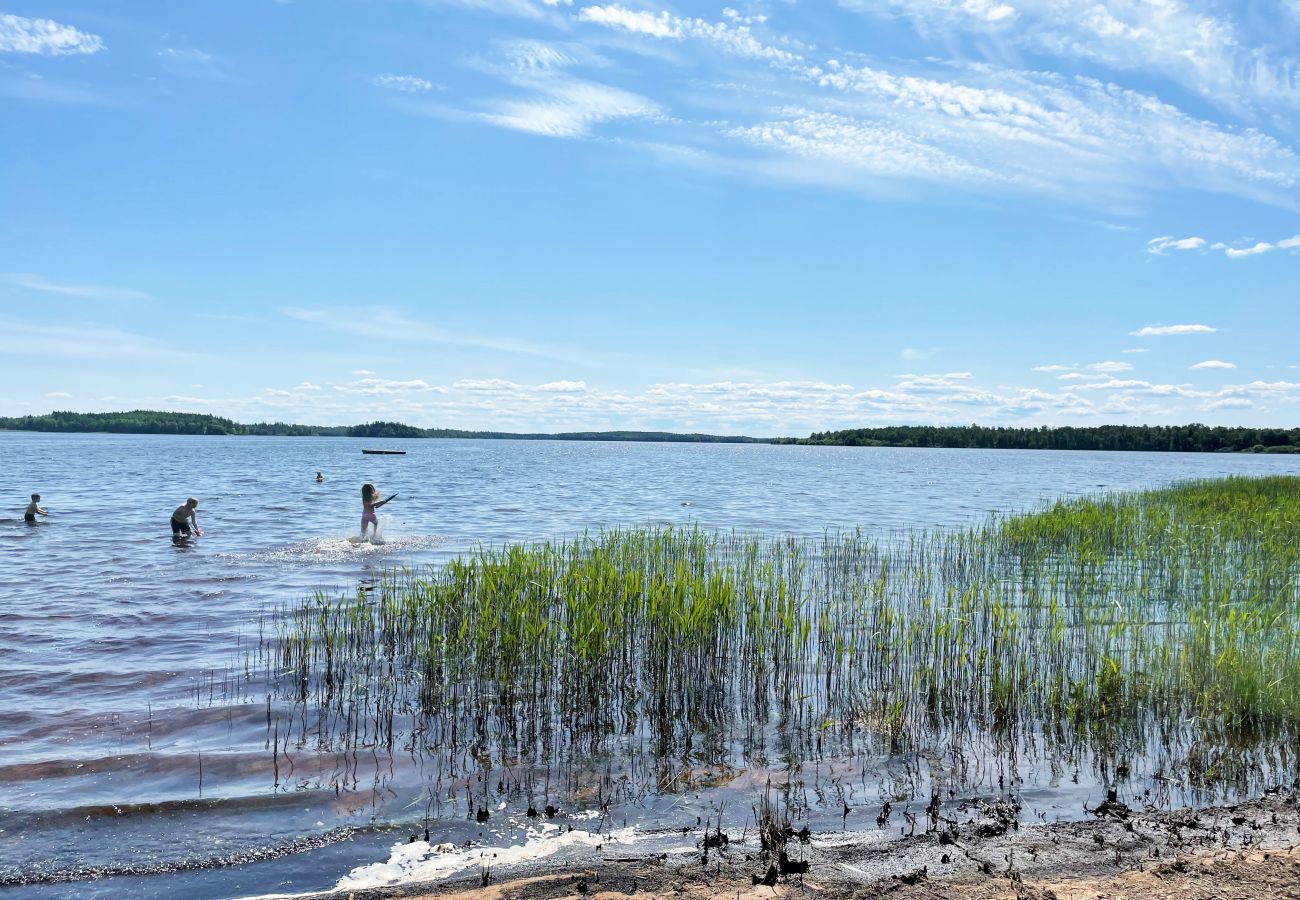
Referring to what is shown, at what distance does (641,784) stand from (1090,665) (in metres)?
5.07

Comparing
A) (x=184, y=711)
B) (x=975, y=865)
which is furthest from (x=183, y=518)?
(x=975, y=865)

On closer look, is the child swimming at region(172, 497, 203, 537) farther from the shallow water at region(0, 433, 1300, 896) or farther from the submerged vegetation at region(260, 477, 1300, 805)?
the submerged vegetation at region(260, 477, 1300, 805)

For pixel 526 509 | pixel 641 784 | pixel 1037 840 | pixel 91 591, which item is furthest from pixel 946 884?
pixel 526 509

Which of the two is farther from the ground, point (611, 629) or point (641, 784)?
point (611, 629)

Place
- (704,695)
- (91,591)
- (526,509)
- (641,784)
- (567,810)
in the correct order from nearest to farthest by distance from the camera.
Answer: (567,810)
(641,784)
(704,695)
(91,591)
(526,509)

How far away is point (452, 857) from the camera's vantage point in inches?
234

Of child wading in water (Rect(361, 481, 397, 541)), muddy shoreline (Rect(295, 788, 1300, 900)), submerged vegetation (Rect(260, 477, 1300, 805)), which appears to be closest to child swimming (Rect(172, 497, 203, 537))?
child wading in water (Rect(361, 481, 397, 541))

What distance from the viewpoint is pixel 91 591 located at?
16.7 meters

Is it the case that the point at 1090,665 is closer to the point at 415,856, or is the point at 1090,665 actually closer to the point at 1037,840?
the point at 1037,840

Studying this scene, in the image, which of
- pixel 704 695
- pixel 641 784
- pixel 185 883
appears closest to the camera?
pixel 185 883

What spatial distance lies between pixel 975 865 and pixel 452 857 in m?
3.48

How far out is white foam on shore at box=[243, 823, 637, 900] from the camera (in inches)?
221

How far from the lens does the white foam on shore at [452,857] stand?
561 centimetres

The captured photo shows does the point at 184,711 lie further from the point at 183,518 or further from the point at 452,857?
the point at 183,518
